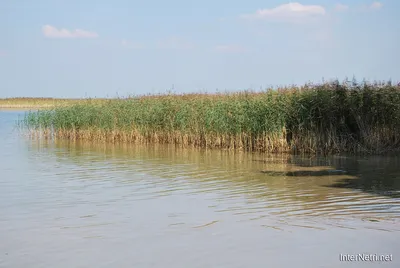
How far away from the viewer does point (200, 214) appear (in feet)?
30.3

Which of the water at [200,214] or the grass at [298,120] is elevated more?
the grass at [298,120]

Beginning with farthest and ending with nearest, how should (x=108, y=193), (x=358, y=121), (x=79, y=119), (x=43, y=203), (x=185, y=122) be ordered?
(x=79, y=119), (x=185, y=122), (x=358, y=121), (x=108, y=193), (x=43, y=203)

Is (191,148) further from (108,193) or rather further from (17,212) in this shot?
(17,212)

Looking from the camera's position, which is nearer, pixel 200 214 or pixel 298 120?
pixel 200 214

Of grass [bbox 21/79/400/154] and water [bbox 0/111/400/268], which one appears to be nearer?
water [bbox 0/111/400/268]

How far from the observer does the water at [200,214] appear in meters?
6.80

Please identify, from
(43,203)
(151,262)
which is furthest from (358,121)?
(151,262)

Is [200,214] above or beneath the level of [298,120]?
beneath

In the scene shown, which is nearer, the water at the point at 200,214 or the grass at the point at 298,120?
the water at the point at 200,214

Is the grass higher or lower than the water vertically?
higher

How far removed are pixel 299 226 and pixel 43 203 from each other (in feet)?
17.5

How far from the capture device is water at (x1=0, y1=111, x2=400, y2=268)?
22.3 feet

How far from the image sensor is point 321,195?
1074 centimetres

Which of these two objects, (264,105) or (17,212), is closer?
(17,212)
